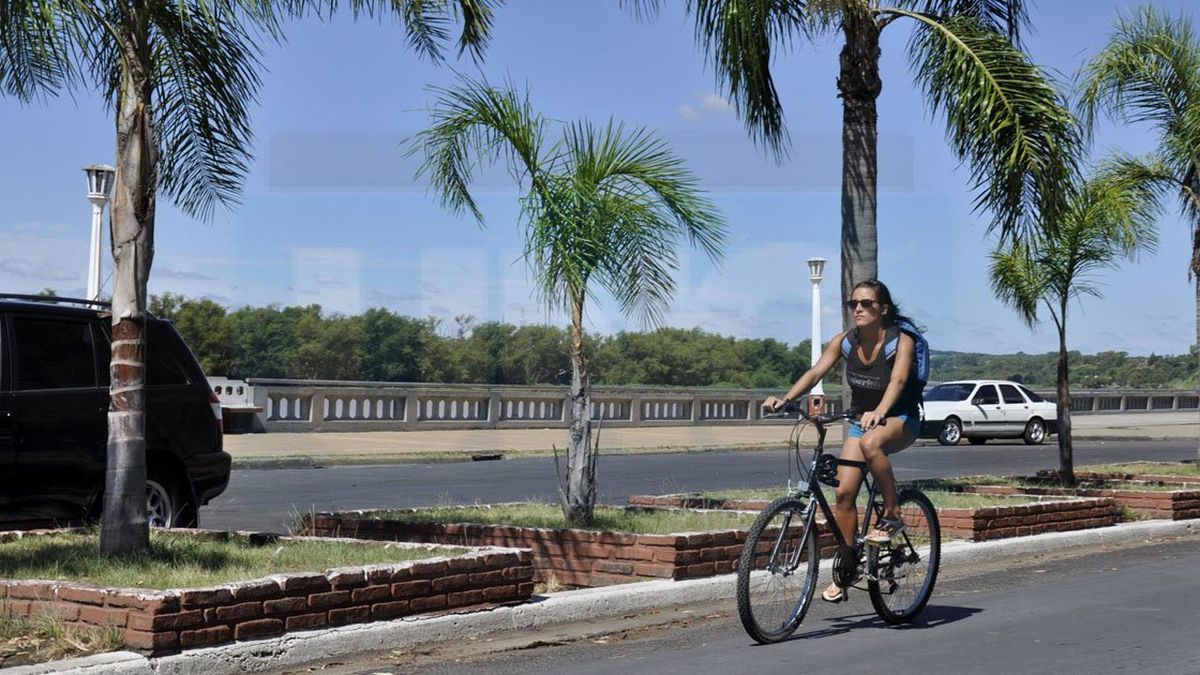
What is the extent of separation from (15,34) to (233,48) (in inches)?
53.5

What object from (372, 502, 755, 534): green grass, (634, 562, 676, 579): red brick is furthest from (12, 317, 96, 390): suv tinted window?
(634, 562, 676, 579): red brick

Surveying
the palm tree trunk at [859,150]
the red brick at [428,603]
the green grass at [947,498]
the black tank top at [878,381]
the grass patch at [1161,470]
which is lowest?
the red brick at [428,603]

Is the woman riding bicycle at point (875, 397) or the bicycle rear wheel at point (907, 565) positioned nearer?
the woman riding bicycle at point (875, 397)

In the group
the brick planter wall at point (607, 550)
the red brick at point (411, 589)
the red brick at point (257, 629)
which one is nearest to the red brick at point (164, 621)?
the red brick at point (257, 629)

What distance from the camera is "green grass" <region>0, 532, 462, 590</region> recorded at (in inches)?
279

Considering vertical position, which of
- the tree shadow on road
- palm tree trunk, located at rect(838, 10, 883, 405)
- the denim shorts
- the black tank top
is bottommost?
the tree shadow on road

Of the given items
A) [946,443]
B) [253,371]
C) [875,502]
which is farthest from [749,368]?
[875,502]

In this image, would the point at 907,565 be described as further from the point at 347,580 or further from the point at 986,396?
the point at 986,396

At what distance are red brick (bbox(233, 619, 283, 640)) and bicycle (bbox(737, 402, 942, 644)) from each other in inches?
Result: 83.8

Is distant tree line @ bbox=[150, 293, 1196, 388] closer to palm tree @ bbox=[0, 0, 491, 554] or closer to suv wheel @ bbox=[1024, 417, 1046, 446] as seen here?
suv wheel @ bbox=[1024, 417, 1046, 446]

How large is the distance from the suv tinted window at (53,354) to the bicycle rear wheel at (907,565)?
18.1ft

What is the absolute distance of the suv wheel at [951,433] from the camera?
33500mm

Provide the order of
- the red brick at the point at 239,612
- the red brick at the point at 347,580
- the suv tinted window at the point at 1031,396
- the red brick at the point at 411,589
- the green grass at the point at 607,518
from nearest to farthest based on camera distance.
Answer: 1. the red brick at the point at 239,612
2. the red brick at the point at 347,580
3. the red brick at the point at 411,589
4. the green grass at the point at 607,518
5. the suv tinted window at the point at 1031,396

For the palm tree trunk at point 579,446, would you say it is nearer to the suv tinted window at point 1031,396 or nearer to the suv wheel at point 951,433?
the suv wheel at point 951,433
